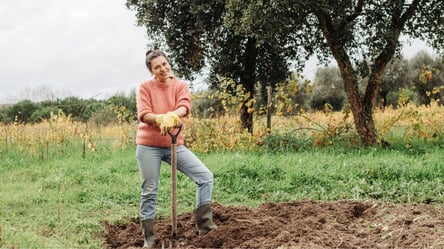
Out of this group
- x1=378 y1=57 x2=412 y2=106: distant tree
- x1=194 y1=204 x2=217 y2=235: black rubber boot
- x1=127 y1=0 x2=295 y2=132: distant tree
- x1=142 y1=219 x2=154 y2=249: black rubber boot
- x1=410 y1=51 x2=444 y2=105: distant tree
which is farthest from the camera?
x1=378 y1=57 x2=412 y2=106: distant tree

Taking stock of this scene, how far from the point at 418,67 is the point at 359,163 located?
23.4 m

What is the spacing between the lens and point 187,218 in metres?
7.27

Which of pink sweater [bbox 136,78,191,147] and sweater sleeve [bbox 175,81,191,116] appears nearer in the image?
pink sweater [bbox 136,78,191,147]

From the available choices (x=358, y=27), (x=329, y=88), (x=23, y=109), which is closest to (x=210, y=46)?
(x=358, y=27)

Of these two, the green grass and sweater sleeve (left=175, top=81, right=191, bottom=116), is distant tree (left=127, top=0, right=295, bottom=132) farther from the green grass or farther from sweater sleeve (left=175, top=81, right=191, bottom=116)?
sweater sleeve (left=175, top=81, right=191, bottom=116)

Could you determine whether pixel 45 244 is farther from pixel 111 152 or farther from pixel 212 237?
pixel 111 152

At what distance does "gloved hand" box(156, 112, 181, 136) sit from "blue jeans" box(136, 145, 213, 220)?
0.39 metres

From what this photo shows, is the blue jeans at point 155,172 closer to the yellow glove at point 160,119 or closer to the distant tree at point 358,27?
the yellow glove at point 160,119

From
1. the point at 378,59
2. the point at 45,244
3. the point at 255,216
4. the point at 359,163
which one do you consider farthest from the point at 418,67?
the point at 45,244

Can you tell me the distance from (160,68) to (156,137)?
0.75 meters

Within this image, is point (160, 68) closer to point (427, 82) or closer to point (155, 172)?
point (155, 172)

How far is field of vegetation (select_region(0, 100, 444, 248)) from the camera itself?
764 centimetres

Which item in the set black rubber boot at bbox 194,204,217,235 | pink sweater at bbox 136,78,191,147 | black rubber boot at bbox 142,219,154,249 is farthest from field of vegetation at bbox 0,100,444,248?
pink sweater at bbox 136,78,191,147

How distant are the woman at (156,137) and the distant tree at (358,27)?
6.47 meters
